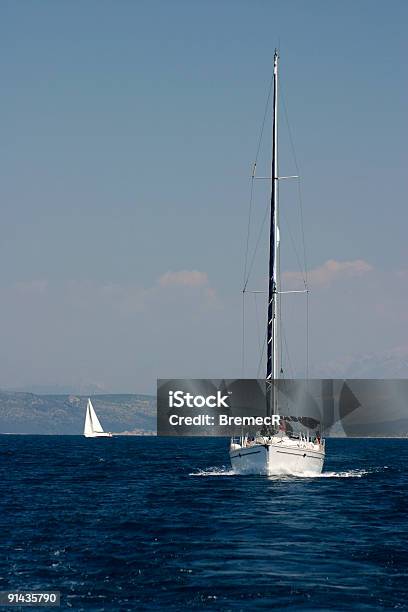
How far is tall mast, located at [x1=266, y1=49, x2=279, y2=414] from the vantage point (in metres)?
73.1

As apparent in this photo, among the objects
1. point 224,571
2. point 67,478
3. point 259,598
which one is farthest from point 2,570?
point 67,478

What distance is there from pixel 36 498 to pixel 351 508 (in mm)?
19340

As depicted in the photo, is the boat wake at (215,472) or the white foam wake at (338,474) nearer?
the white foam wake at (338,474)

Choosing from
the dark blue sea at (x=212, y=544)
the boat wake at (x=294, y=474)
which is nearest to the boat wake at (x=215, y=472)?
the boat wake at (x=294, y=474)

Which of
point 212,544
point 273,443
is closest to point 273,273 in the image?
point 273,443

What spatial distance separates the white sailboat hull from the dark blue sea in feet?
3.02

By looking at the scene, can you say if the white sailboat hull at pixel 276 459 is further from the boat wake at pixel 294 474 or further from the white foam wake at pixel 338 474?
the boat wake at pixel 294 474

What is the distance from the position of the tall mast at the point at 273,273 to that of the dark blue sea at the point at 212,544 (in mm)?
7331

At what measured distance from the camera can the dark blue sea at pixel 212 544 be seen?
101 feet

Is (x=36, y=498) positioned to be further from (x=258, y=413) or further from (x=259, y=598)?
(x=258, y=413)

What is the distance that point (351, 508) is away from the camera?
54531 millimetres

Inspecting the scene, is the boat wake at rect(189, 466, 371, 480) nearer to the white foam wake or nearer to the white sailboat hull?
the white foam wake

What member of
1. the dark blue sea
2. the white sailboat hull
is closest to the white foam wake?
the white sailboat hull

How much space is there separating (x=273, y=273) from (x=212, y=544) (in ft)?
128
